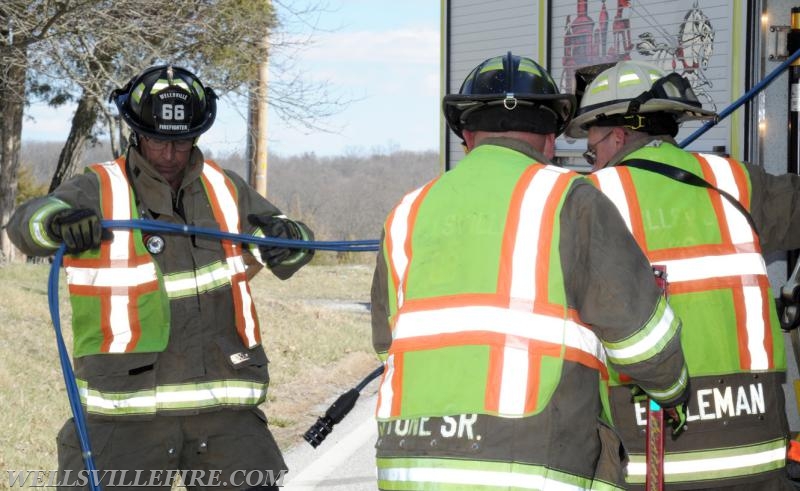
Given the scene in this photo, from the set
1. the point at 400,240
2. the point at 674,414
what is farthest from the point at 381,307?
the point at 674,414

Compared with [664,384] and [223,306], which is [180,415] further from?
[664,384]

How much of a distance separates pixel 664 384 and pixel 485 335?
0.53 metres

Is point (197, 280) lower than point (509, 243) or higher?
lower

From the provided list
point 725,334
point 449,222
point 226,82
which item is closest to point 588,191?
point 449,222

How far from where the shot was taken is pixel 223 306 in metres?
3.93

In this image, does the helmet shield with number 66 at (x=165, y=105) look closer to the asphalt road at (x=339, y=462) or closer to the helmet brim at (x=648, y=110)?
the helmet brim at (x=648, y=110)

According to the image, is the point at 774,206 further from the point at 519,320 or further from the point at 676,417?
the point at 519,320

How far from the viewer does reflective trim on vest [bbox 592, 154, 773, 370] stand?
10.9ft

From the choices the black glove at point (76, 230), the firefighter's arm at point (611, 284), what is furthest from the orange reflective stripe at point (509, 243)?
the black glove at point (76, 230)

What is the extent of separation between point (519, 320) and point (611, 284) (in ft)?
0.78

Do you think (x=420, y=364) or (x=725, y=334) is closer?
(x=420, y=364)

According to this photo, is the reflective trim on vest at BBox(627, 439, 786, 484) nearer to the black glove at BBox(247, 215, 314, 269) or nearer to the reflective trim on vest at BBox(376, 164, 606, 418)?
the reflective trim on vest at BBox(376, 164, 606, 418)

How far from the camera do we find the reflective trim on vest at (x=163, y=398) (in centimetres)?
→ 375

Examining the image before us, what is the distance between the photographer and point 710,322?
3.29m
